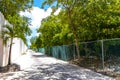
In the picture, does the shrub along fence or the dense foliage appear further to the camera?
the dense foliage

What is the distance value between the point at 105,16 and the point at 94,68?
179 inches

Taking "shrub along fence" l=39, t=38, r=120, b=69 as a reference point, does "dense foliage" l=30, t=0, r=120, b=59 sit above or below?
above

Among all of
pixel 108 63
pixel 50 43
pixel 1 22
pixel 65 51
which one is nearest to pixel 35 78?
pixel 108 63

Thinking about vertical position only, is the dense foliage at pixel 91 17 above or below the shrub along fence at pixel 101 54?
above

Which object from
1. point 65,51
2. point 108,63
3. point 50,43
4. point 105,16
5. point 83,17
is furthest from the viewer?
point 50,43

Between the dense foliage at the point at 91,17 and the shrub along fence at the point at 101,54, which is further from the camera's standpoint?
Answer: the dense foliage at the point at 91,17

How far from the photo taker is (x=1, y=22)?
666 inches

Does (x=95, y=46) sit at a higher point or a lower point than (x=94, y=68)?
higher

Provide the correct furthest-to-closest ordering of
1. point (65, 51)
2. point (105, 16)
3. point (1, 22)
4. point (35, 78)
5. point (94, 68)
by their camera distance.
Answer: point (65, 51) < point (105, 16) < point (1, 22) < point (94, 68) < point (35, 78)

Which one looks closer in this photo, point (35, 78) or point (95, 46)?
point (35, 78)

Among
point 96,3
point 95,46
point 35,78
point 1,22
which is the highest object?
point 96,3

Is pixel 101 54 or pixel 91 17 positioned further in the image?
pixel 91 17

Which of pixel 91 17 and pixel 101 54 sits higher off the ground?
pixel 91 17

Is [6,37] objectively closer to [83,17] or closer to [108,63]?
[83,17]
